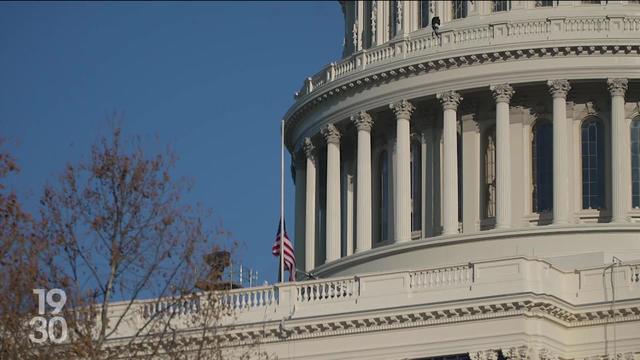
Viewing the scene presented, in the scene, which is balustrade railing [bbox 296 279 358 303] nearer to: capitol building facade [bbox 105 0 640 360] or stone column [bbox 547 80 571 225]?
capitol building facade [bbox 105 0 640 360]

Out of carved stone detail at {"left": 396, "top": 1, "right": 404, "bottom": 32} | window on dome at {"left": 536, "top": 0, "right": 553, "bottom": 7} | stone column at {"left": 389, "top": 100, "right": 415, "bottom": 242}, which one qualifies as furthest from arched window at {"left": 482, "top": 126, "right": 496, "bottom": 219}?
carved stone detail at {"left": 396, "top": 1, "right": 404, "bottom": 32}

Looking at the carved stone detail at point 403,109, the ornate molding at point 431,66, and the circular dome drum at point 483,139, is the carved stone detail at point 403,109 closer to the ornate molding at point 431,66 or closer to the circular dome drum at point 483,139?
the circular dome drum at point 483,139

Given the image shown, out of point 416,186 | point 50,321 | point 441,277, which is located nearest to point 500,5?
point 416,186

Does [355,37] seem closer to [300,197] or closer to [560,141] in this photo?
[300,197]

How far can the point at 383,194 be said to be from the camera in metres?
101

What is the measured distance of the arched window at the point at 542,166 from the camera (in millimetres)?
95875

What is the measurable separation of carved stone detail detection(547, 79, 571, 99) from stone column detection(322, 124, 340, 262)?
33.2 ft

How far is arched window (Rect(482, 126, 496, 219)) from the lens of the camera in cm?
9700

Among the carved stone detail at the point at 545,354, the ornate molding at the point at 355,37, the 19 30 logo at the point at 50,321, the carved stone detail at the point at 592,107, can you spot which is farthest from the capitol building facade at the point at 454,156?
the 19 30 logo at the point at 50,321

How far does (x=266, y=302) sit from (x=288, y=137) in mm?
23489

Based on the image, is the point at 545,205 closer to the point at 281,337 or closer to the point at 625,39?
the point at 625,39

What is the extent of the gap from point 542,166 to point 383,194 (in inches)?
284

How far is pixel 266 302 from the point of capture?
83.2 meters

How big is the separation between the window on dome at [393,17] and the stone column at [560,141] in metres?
Answer: 11.3
